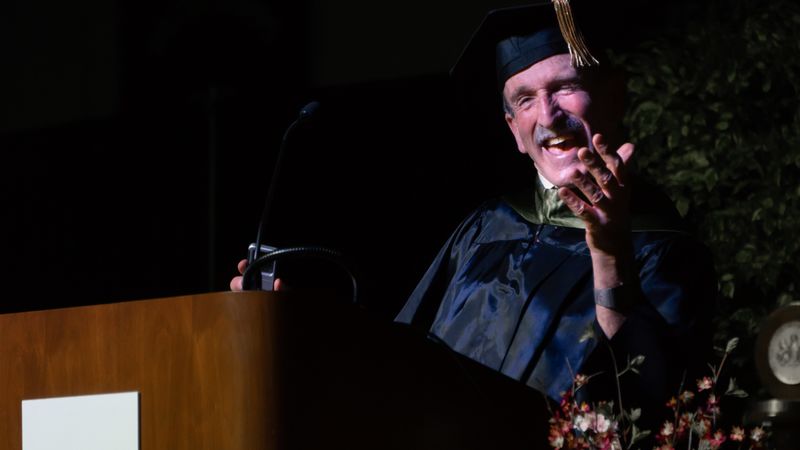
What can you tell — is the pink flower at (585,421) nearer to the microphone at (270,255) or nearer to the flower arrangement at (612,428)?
the flower arrangement at (612,428)

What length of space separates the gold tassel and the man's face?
1.2 inches

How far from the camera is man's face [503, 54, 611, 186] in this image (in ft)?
12.3

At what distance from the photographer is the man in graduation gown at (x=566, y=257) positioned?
128 inches

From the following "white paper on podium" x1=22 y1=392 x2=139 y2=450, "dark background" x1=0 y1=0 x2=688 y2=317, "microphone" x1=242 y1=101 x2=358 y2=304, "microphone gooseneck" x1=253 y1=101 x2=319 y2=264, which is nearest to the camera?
"white paper on podium" x1=22 y1=392 x2=139 y2=450

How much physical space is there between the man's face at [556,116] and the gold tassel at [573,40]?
0.10 feet

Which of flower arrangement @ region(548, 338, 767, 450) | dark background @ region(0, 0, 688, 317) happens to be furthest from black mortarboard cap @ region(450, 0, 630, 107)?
dark background @ region(0, 0, 688, 317)

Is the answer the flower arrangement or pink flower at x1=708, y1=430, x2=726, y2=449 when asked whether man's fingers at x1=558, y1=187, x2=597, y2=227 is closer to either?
the flower arrangement

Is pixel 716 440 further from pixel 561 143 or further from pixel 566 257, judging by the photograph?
pixel 561 143

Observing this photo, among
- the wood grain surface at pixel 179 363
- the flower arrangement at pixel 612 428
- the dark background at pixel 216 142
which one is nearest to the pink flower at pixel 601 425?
the flower arrangement at pixel 612 428

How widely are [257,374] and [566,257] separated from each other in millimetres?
1300

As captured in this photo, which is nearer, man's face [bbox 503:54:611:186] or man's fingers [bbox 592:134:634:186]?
man's fingers [bbox 592:134:634:186]

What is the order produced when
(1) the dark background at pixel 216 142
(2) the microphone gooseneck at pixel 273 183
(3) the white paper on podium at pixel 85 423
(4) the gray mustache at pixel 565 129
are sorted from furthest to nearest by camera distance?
(1) the dark background at pixel 216 142 → (4) the gray mustache at pixel 565 129 → (2) the microphone gooseneck at pixel 273 183 → (3) the white paper on podium at pixel 85 423

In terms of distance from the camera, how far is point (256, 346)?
2.57 meters

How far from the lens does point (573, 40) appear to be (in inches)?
149
